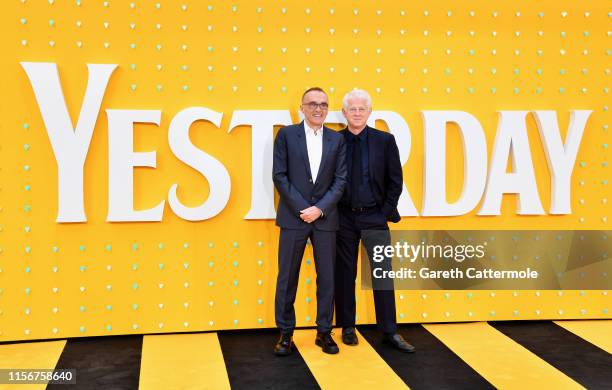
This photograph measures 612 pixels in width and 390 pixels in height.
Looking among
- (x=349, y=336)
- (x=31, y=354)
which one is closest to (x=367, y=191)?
(x=349, y=336)

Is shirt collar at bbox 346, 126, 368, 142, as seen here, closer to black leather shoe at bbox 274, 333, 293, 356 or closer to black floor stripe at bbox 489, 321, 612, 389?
black leather shoe at bbox 274, 333, 293, 356

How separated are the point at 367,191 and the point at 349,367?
1079 mm

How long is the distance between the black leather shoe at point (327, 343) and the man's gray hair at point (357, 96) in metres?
1.44

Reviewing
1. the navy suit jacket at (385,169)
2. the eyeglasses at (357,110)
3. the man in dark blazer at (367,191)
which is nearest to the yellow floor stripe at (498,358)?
the man in dark blazer at (367,191)

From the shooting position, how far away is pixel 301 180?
4.07 m

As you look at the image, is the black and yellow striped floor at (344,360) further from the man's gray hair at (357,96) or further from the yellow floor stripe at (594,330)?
the man's gray hair at (357,96)

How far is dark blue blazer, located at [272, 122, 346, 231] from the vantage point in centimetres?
404

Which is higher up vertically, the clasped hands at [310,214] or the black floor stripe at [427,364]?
the clasped hands at [310,214]

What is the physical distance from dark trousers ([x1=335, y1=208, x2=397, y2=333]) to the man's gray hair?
0.67m

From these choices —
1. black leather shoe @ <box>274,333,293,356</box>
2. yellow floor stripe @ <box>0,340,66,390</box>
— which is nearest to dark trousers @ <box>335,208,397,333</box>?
black leather shoe @ <box>274,333,293,356</box>

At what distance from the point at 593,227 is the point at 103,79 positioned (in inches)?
140

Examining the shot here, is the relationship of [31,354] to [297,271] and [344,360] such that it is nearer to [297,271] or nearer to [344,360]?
[297,271]

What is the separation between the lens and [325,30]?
4559 millimetres

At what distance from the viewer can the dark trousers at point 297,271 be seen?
4.08 metres
